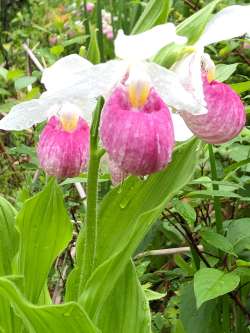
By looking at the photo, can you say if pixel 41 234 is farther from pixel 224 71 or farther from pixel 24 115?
pixel 224 71

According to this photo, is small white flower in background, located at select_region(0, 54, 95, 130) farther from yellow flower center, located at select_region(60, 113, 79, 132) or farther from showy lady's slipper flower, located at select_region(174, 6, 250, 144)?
showy lady's slipper flower, located at select_region(174, 6, 250, 144)

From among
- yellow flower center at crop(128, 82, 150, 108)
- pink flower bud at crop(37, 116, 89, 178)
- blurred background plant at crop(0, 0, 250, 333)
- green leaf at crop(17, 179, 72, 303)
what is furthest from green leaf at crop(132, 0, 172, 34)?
green leaf at crop(17, 179, 72, 303)

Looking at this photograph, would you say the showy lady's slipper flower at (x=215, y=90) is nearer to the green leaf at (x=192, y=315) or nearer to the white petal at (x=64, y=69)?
the white petal at (x=64, y=69)

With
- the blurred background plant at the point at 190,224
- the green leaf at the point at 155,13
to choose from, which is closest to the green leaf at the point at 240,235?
the blurred background plant at the point at 190,224

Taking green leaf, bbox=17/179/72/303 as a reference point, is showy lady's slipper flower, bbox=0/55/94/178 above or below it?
above

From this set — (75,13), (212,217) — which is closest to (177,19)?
(212,217)

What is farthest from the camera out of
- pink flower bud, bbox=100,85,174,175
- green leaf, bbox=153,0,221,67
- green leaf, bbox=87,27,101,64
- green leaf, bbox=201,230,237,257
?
green leaf, bbox=201,230,237,257
